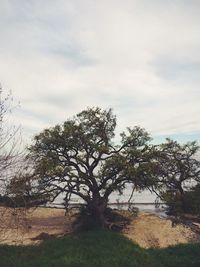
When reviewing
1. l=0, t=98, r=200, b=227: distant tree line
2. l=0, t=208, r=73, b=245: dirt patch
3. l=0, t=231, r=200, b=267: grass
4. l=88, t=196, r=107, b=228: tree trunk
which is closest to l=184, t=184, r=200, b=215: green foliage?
l=0, t=98, r=200, b=227: distant tree line

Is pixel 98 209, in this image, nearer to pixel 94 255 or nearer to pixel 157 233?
pixel 157 233

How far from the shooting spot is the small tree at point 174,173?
76.7 feet

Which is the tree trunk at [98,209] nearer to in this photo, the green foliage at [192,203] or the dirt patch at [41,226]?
the dirt patch at [41,226]

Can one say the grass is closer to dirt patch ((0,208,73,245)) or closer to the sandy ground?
the sandy ground

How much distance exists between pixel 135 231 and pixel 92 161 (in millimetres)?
5159

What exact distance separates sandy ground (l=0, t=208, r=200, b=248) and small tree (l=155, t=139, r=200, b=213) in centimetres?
173

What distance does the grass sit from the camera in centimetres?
1426

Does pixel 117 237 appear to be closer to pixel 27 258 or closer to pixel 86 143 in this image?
pixel 27 258

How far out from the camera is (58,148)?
2528 cm

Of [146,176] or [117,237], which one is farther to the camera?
[146,176]

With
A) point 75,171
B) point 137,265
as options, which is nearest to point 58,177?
point 75,171

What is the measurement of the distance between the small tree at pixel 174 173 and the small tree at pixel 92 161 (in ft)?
2.57

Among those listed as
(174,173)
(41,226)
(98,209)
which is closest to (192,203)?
(174,173)

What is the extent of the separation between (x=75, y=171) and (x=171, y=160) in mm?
5793
